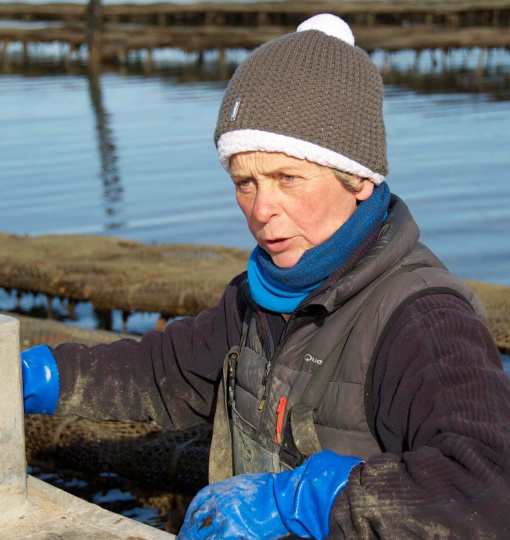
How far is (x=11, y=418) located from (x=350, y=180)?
3.59 feet

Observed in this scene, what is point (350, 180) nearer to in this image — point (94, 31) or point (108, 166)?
→ point (108, 166)

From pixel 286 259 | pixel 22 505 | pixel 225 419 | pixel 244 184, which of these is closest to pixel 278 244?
pixel 286 259

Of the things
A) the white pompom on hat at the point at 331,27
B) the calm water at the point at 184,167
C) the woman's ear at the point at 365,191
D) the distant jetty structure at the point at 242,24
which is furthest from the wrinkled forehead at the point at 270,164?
the distant jetty structure at the point at 242,24

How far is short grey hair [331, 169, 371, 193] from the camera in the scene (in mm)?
2316

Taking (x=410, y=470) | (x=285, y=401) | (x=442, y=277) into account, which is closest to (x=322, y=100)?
(x=442, y=277)

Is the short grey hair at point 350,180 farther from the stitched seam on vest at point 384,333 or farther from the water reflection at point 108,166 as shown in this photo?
the water reflection at point 108,166

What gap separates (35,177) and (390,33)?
88.1 ft

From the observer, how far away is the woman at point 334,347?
1.82 m

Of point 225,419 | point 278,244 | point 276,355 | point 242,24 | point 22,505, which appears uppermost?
point 278,244

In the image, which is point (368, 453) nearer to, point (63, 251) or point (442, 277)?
point (442, 277)

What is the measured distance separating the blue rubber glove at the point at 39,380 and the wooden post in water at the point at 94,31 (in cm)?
3614

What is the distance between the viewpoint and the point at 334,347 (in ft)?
7.07

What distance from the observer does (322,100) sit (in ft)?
7.37

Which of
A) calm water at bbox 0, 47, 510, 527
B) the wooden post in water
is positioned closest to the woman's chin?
calm water at bbox 0, 47, 510, 527
